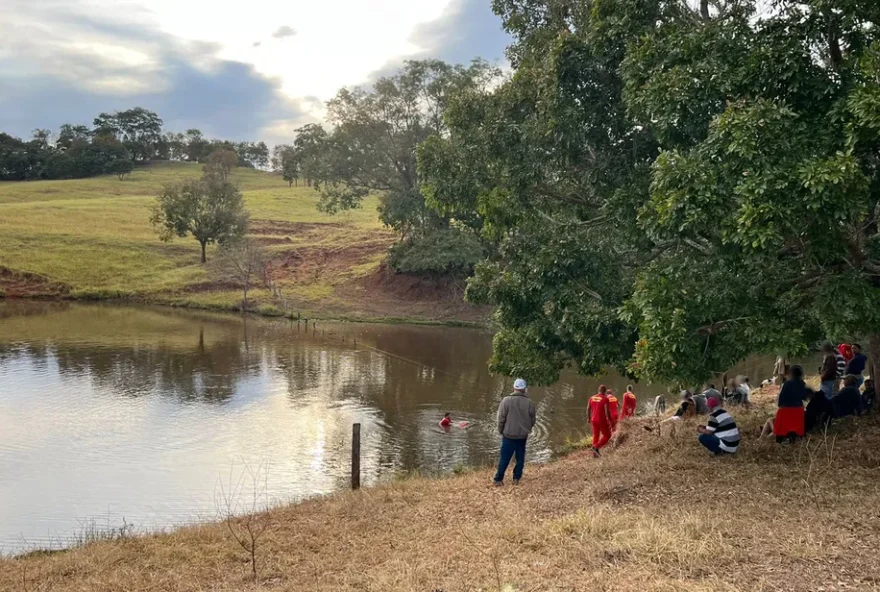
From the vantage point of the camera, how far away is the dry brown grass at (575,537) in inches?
300

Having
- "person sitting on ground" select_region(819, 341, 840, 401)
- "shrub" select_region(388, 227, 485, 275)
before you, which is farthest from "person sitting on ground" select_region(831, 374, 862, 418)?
"shrub" select_region(388, 227, 485, 275)

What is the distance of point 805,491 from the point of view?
1002 cm

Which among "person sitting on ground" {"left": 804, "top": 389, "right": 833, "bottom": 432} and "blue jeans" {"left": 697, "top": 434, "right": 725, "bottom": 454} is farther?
"person sitting on ground" {"left": 804, "top": 389, "right": 833, "bottom": 432}

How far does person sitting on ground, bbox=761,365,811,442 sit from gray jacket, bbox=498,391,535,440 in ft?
13.7

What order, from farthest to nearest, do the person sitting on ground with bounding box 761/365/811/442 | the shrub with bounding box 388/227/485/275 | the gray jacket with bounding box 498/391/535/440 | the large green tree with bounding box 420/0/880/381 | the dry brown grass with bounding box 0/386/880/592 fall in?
1. the shrub with bounding box 388/227/485/275
2. the gray jacket with bounding box 498/391/535/440
3. the person sitting on ground with bounding box 761/365/811/442
4. the large green tree with bounding box 420/0/880/381
5. the dry brown grass with bounding box 0/386/880/592

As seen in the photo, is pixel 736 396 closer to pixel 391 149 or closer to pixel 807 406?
pixel 807 406

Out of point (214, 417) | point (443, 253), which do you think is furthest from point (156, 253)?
point (214, 417)

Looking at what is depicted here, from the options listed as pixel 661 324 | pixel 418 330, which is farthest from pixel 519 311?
pixel 418 330

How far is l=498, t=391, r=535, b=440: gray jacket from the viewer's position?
1212 centimetres

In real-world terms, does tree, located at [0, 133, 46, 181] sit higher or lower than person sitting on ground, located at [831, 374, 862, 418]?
higher

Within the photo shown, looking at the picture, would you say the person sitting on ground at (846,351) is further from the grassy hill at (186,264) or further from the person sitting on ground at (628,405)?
the grassy hill at (186,264)

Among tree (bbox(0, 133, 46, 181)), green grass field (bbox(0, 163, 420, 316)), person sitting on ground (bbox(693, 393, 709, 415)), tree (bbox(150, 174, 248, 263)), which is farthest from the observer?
tree (bbox(0, 133, 46, 181))

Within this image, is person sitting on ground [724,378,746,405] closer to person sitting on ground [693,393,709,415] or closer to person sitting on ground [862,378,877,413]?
person sitting on ground [693,393,709,415]

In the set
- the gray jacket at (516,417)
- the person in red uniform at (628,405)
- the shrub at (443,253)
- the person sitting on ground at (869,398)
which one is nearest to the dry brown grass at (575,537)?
the person sitting on ground at (869,398)
